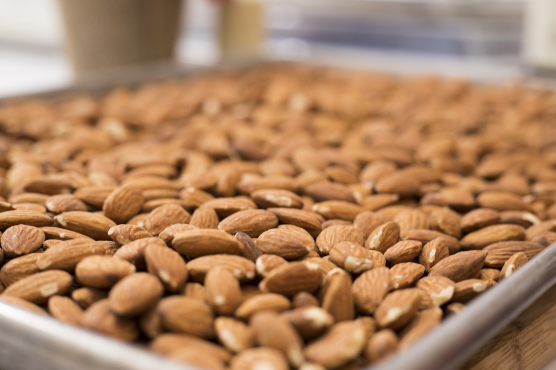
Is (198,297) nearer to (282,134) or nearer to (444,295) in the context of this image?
(444,295)

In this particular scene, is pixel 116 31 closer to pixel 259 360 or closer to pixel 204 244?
pixel 204 244

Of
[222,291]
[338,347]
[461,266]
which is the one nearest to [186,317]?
[222,291]

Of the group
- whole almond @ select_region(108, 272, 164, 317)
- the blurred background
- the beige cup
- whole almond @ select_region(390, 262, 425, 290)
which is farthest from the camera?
the blurred background

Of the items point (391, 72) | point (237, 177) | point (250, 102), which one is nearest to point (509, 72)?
point (391, 72)

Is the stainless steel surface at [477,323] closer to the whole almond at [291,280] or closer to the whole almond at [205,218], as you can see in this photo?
the whole almond at [291,280]

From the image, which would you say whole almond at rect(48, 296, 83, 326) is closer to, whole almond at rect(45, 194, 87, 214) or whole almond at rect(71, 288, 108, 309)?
whole almond at rect(71, 288, 108, 309)

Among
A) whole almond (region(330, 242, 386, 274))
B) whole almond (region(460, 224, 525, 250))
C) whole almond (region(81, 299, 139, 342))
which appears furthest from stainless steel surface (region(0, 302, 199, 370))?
whole almond (region(460, 224, 525, 250))
